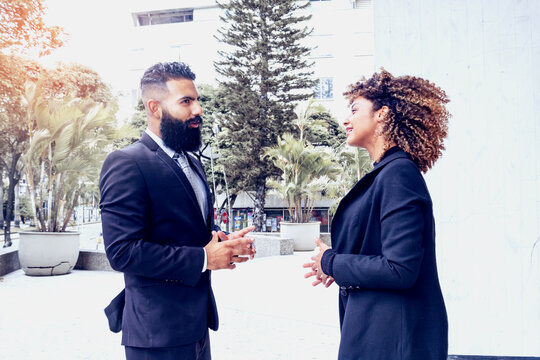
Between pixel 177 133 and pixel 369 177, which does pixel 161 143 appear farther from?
pixel 369 177

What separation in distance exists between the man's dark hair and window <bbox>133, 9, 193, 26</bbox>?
26.7 metres

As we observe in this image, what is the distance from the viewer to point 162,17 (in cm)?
2708

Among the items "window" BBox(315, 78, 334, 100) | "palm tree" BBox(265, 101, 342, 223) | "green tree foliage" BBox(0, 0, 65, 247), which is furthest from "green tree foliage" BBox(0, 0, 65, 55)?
"window" BBox(315, 78, 334, 100)

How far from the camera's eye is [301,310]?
4.52m

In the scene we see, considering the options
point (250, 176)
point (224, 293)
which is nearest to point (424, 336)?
point (224, 293)

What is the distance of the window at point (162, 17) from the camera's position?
26.5 m

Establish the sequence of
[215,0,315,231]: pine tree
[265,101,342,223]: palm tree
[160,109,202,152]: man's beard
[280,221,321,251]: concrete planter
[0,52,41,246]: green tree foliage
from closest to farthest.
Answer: [160,109,202,152]: man's beard → [0,52,41,246]: green tree foliage → [280,221,321,251]: concrete planter → [265,101,342,223]: palm tree → [215,0,315,231]: pine tree

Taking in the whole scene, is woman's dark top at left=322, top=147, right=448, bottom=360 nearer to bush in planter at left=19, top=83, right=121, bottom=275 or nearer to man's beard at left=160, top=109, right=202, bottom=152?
man's beard at left=160, top=109, right=202, bottom=152

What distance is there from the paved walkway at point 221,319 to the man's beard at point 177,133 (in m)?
2.05

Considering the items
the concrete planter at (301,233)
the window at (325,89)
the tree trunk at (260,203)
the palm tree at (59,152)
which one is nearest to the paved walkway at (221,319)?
the palm tree at (59,152)

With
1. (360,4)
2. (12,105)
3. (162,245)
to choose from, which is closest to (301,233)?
(12,105)

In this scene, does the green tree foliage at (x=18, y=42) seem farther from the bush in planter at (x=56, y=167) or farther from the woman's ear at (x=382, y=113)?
the woman's ear at (x=382, y=113)

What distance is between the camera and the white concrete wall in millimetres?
2803

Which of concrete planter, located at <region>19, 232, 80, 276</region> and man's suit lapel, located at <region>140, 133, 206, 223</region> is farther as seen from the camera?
concrete planter, located at <region>19, 232, 80, 276</region>
